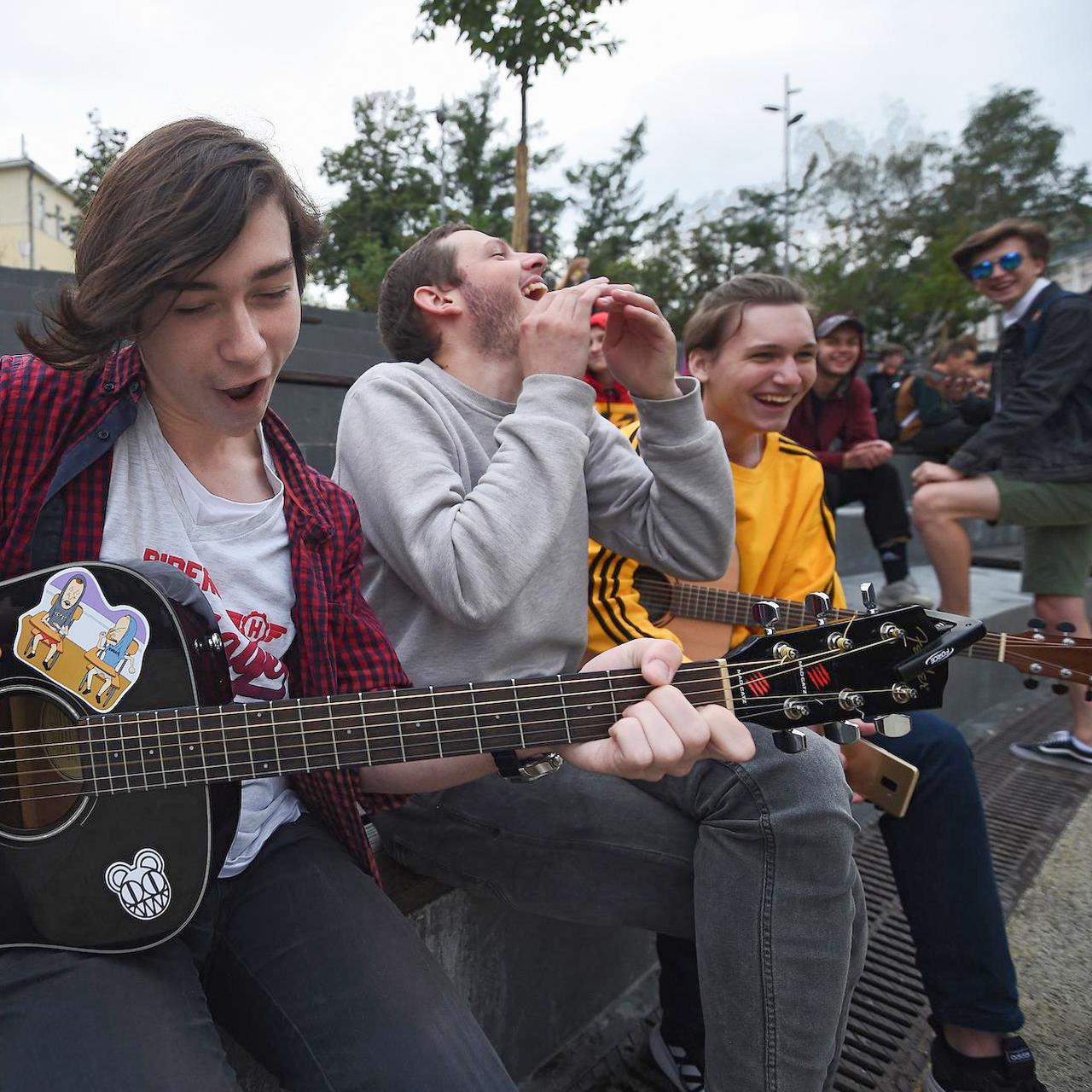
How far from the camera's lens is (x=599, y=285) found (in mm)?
1675

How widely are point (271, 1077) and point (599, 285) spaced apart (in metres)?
1.56

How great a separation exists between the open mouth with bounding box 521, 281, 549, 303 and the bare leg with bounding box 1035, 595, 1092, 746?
3.05 m

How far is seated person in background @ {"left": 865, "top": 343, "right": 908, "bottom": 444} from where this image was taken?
7.27 meters

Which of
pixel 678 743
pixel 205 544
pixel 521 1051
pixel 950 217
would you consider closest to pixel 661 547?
pixel 678 743

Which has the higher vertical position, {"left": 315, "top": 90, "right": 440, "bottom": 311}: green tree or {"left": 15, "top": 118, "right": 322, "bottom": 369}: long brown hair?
{"left": 315, "top": 90, "right": 440, "bottom": 311}: green tree

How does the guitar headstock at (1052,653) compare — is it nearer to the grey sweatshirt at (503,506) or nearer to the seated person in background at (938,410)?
the grey sweatshirt at (503,506)

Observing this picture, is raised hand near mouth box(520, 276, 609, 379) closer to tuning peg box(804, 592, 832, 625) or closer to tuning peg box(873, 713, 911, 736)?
tuning peg box(804, 592, 832, 625)

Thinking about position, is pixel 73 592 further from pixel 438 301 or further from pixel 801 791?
pixel 801 791

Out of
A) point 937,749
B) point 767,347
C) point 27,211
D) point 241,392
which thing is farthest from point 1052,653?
point 27,211

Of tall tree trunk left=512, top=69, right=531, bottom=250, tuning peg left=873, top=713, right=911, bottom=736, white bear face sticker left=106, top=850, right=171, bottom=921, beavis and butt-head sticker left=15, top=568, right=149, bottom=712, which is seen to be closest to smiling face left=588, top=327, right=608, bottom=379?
tuning peg left=873, top=713, right=911, bottom=736

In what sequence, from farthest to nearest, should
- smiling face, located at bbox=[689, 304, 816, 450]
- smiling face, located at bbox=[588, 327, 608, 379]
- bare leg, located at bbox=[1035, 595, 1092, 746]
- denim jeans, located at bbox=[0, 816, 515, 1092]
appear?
bare leg, located at bbox=[1035, 595, 1092, 746], smiling face, located at bbox=[588, 327, 608, 379], smiling face, located at bbox=[689, 304, 816, 450], denim jeans, located at bbox=[0, 816, 515, 1092]

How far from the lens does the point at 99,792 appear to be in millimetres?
1162

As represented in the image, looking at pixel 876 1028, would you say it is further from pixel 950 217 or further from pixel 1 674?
pixel 950 217

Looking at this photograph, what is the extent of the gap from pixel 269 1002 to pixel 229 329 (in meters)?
1.02
